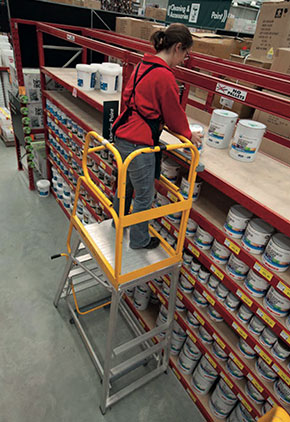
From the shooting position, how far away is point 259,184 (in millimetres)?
1628

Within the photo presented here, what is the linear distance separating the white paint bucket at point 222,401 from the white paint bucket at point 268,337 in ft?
2.12

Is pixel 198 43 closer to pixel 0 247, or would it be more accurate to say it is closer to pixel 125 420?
pixel 0 247

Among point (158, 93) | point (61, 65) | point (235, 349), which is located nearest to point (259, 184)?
point (158, 93)

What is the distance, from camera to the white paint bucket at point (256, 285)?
5.36 feet

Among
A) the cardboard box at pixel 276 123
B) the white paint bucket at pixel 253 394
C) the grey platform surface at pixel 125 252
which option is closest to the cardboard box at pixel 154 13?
the cardboard box at pixel 276 123

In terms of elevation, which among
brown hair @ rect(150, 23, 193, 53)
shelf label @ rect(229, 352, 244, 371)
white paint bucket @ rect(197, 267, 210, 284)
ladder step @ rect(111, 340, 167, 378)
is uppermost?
brown hair @ rect(150, 23, 193, 53)

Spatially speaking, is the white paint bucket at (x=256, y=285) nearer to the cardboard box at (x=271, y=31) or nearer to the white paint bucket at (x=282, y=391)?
the white paint bucket at (x=282, y=391)

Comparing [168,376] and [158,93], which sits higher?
[158,93]

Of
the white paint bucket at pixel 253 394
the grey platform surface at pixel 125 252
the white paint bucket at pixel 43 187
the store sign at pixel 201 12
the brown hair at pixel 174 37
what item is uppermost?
the store sign at pixel 201 12

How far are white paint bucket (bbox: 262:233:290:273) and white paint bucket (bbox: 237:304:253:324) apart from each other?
16.5 inches

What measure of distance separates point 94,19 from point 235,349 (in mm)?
4977

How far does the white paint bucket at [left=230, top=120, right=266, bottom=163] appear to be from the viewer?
1.67m

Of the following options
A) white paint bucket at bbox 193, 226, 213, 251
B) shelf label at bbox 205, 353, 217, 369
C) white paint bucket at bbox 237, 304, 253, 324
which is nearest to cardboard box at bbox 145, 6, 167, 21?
white paint bucket at bbox 193, 226, 213, 251

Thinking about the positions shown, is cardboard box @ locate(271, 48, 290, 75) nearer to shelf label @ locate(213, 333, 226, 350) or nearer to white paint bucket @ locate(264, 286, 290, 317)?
white paint bucket @ locate(264, 286, 290, 317)
